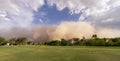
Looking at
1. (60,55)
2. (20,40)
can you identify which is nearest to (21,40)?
(20,40)

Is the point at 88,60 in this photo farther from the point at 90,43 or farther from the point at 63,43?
the point at 63,43

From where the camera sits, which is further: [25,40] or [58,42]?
[25,40]

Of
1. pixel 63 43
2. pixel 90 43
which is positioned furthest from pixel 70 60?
pixel 63 43

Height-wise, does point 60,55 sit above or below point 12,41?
below

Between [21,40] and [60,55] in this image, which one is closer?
[60,55]

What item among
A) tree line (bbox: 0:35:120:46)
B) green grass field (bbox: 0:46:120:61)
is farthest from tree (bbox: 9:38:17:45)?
green grass field (bbox: 0:46:120:61)

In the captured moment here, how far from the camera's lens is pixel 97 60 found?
38.1 meters

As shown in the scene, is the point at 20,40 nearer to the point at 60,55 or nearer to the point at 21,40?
the point at 21,40

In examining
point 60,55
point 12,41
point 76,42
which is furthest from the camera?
point 12,41

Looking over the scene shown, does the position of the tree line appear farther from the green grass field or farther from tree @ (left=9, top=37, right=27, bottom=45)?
the green grass field

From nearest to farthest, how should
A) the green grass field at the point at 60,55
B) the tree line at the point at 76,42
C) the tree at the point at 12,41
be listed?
the green grass field at the point at 60,55 → the tree line at the point at 76,42 → the tree at the point at 12,41

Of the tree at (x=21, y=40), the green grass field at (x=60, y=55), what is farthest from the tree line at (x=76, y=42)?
the green grass field at (x=60, y=55)

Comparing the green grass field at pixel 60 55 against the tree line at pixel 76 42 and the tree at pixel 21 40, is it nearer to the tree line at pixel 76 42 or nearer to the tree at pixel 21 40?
the tree line at pixel 76 42

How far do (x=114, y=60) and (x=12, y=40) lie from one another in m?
164
